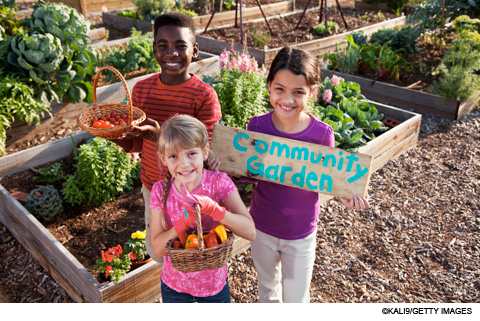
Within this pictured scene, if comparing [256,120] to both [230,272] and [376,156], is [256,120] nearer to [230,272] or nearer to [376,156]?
[230,272]

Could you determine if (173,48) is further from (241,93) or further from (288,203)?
(241,93)

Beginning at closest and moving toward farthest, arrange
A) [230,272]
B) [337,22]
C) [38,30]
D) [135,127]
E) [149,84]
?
[135,127], [149,84], [230,272], [38,30], [337,22]

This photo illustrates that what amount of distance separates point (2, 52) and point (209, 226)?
3964 mm

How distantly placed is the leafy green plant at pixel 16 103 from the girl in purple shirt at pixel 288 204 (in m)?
3.13

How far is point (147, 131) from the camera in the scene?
6.97 feet

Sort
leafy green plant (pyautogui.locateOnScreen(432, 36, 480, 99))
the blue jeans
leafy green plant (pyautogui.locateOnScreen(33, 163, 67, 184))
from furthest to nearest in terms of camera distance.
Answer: leafy green plant (pyautogui.locateOnScreen(432, 36, 480, 99)), leafy green plant (pyautogui.locateOnScreen(33, 163, 67, 184)), the blue jeans

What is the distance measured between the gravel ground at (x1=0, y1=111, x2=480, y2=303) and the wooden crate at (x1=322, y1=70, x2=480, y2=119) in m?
1.11

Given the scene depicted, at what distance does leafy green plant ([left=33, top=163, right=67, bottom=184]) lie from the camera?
3832mm

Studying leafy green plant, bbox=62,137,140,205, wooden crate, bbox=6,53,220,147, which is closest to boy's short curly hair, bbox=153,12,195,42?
leafy green plant, bbox=62,137,140,205

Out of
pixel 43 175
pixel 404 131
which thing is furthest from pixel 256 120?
pixel 404 131

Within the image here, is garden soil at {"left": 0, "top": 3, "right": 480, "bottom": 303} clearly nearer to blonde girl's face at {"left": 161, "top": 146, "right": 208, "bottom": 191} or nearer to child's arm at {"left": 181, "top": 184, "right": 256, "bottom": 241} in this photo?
child's arm at {"left": 181, "top": 184, "right": 256, "bottom": 241}

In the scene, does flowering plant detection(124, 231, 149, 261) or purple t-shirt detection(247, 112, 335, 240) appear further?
flowering plant detection(124, 231, 149, 261)

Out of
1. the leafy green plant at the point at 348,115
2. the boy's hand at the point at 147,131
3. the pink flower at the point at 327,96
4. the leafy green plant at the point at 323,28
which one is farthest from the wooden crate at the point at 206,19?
the boy's hand at the point at 147,131

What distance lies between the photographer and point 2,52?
15.2 feet
